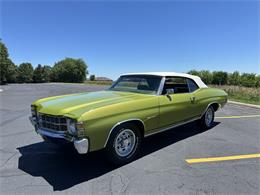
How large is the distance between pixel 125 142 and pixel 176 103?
62.5 inches

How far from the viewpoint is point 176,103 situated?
487 centimetres

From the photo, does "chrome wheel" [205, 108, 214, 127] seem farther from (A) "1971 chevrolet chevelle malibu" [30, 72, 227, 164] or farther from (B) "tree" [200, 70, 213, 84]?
(B) "tree" [200, 70, 213, 84]

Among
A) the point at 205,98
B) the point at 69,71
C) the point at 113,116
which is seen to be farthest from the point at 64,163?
the point at 69,71

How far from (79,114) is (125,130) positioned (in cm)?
97

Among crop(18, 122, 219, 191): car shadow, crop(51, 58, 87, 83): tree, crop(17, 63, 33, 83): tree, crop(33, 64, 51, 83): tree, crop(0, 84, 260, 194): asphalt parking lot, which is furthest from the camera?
crop(51, 58, 87, 83): tree

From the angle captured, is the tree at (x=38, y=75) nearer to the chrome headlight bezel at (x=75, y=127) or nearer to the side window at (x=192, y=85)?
the side window at (x=192, y=85)

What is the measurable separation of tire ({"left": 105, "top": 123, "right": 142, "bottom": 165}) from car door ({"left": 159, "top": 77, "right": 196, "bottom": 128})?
2.47 feet

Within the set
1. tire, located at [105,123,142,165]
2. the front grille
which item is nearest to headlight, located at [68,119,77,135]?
the front grille

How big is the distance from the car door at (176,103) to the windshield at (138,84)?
24cm

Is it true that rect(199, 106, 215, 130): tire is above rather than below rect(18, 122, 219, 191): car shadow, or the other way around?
above

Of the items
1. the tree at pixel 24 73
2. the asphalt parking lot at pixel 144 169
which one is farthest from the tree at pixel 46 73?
the asphalt parking lot at pixel 144 169

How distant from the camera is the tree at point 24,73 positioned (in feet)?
252

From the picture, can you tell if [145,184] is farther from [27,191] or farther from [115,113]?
[27,191]

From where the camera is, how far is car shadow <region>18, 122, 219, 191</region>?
342cm
